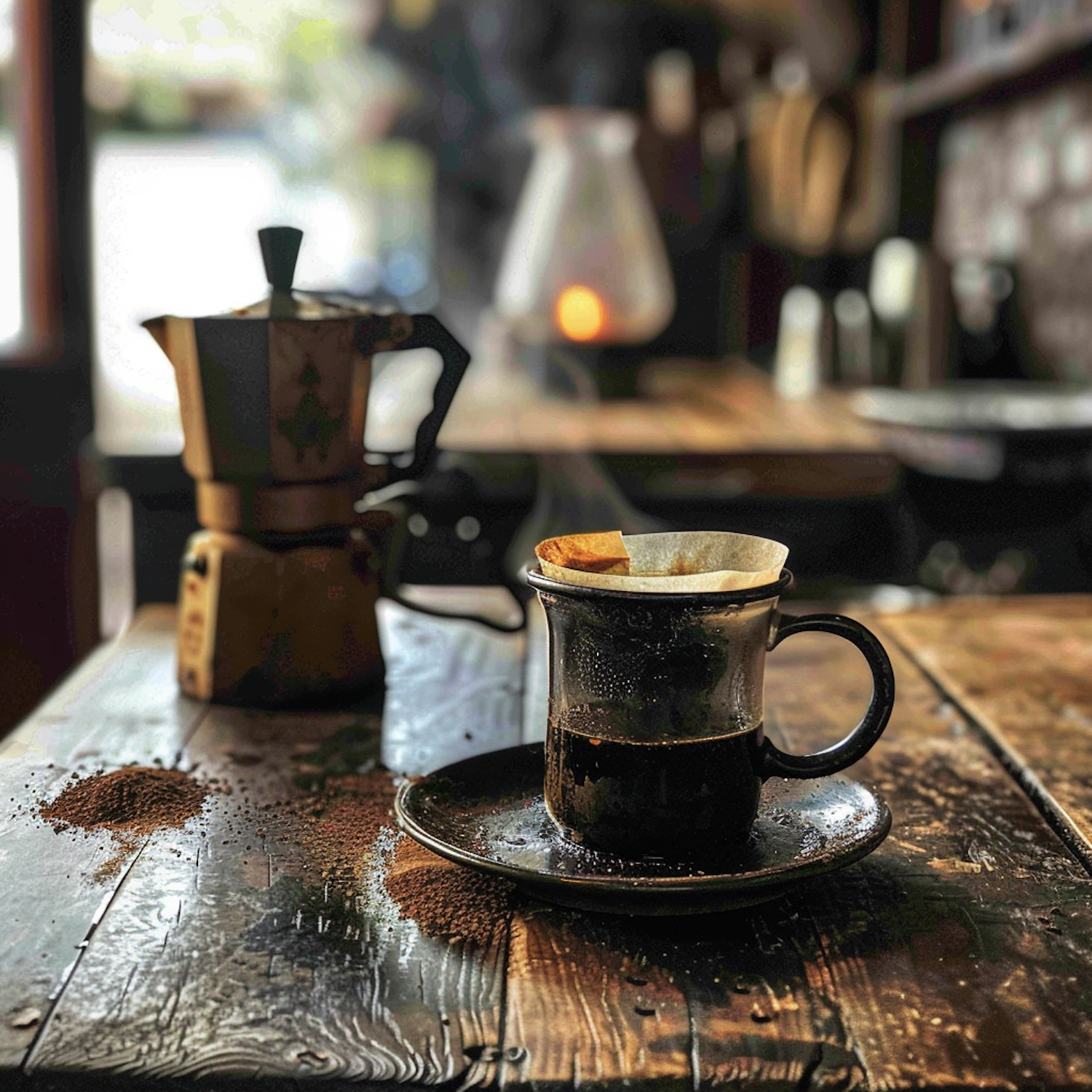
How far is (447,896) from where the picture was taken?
68cm

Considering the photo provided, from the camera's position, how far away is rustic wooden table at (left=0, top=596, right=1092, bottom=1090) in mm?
540

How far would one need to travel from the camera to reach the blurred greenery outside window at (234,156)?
22.1ft

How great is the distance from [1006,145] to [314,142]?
16.9 feet

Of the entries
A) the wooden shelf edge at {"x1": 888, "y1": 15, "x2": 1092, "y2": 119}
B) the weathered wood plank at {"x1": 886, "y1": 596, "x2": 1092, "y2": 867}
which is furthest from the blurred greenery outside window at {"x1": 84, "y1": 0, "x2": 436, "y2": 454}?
the weathered wood plank at {"x1": 886, "y1": 596, "x2": 1092, "y2": 867}

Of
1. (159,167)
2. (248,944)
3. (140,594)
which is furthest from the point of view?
(159,167)

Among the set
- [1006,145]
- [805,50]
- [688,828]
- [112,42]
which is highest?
[112,42]

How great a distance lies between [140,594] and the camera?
175 centimetres

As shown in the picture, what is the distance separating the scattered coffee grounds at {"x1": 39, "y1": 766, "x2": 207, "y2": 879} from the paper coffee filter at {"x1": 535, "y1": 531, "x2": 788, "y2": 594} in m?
0.28

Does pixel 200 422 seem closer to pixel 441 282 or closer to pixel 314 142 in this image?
pixel 441 282

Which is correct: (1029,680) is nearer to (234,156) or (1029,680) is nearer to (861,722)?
(861,722)

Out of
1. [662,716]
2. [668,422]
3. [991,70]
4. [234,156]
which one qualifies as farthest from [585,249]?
[234,156]

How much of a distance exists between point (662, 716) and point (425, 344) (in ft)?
1.39

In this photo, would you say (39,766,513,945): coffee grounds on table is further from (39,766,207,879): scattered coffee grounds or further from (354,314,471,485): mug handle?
(354,314,471,485): mug handle

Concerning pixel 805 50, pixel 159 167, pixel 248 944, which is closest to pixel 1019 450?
pixel 248 944
